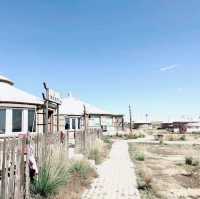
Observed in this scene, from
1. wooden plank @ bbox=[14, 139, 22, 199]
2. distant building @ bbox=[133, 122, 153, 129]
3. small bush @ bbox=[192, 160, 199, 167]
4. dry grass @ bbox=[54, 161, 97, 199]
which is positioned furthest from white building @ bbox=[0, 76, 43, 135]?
distant building @ bbox=[133, 122, 153, 129]

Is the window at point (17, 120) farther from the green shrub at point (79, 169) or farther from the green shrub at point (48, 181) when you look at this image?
the green shrub at point (48, 181)

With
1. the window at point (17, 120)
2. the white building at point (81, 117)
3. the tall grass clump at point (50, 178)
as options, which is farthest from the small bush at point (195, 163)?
the white building at point (81, 117)

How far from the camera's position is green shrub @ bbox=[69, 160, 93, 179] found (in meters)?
7.57

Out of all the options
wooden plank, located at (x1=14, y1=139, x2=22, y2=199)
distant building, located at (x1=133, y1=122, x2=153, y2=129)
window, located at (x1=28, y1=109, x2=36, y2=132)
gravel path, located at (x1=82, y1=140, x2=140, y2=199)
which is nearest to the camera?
wooden plank, located at (x1=14, y1=139, x2=22, y2=199)

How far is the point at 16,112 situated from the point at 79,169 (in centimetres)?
676

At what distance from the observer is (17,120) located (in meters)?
13.5

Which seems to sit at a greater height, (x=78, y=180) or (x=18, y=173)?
(x=18, y=173)

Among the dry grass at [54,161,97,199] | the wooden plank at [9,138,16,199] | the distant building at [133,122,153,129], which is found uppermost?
the distant building at [133,122,153,129]

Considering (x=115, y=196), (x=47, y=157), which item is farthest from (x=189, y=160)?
(x=47, y=157)

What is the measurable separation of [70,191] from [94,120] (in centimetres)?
2558

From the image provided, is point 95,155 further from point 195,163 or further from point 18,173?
point 18,173

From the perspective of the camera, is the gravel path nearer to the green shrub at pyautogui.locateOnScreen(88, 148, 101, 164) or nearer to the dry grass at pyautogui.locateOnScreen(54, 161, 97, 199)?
the dry grass at pyautogui.locateOnScreen(54, 161, 97, 199)

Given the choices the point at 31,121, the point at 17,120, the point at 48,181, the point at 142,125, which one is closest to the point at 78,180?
the point at 48,181

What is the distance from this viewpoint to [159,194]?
6449 millimetres
